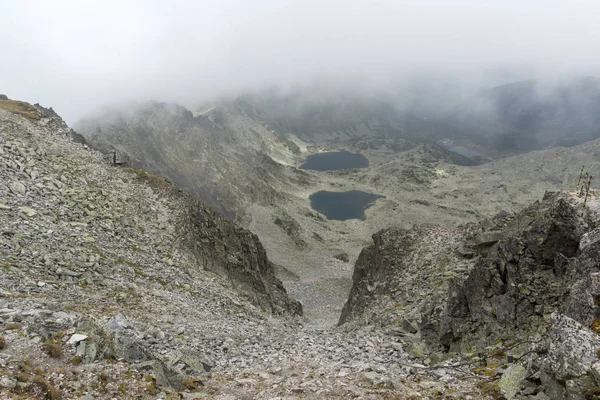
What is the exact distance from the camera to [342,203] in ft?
600

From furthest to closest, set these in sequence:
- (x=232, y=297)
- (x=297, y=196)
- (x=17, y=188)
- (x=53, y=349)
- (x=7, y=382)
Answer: (x=297, y=196), (x=232, y=297), (x=17, y=188), (x=53, y=349), (x=7, y=382)

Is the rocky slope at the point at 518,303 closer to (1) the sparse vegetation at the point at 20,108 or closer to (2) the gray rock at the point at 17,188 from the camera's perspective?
(2) the gray rock at the point at 17,188

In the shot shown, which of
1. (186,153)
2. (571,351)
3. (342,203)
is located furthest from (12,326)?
(342,203)

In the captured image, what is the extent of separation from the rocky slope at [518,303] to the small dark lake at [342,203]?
122609 millimetres

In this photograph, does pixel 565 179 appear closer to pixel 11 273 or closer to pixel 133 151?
pixel 133 151

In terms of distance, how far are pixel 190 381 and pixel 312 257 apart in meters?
87.9

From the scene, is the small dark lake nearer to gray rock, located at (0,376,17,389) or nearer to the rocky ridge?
the rocky ridge

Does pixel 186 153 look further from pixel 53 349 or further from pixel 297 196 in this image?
pixel 53 349

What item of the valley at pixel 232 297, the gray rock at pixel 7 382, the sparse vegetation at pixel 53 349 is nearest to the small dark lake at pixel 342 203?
the valley at pixel 232 297

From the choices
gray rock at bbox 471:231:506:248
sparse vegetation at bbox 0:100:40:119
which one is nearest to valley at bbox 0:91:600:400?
gray rock at bbox 471:231:506:248

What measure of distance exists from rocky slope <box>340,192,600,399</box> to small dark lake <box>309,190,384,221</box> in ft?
402

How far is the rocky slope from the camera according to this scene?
40.7 ft

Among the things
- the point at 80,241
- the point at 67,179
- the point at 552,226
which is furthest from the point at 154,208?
the point at 552,226

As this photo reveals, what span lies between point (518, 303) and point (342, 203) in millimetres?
162821
